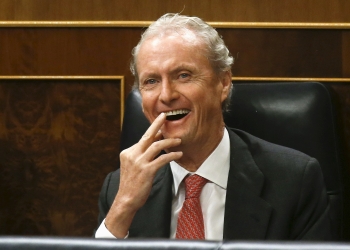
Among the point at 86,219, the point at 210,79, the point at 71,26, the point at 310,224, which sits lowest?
the point at 86,219

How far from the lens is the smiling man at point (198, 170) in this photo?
133 cm

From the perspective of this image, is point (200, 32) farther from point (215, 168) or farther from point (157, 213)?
point (157, 213)

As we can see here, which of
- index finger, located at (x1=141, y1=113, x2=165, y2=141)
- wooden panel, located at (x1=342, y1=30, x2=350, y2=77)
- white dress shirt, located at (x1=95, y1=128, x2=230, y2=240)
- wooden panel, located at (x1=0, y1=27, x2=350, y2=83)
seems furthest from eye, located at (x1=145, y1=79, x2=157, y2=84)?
wooden panel, located at (x1=342, y1=30, x2=350, y2=77)

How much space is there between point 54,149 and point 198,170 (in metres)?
0.81

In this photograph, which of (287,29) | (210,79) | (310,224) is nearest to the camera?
(310,224)

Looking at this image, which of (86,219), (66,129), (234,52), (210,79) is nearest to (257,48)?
(234,52)

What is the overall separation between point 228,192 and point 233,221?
76 mm

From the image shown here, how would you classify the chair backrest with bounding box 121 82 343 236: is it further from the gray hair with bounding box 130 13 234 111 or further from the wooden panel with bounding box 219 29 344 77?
the wooden panel with bounding box 219 29 344 77

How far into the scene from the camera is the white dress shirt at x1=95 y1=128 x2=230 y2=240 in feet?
4.43

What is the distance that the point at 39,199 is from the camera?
6.77 ft

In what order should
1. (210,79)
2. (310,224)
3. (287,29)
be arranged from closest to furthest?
(310,224)
(210,79)
(287,29)

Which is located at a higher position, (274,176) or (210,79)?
(210,79)

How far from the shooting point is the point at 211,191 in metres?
1.41

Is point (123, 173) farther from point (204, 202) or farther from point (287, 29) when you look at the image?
point (287, 29)
